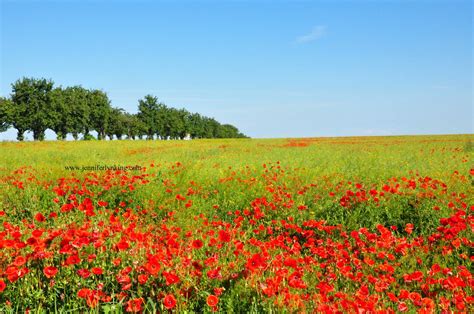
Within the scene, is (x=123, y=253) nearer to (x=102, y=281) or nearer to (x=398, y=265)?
(x=102, y=281)

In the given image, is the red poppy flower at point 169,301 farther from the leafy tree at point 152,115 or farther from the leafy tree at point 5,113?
the leafy tree at point 152,115

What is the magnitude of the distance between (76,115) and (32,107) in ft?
23.4

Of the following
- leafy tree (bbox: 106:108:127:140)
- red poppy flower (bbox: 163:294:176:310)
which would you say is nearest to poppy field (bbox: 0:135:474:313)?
red poppy flower (bbox: 163:294:176:310)

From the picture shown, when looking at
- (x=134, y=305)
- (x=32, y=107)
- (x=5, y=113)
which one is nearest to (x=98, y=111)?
(x=32, y=107)

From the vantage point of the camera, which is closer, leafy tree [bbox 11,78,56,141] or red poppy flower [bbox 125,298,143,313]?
red poppy flower [bbox 125,298,143,313]

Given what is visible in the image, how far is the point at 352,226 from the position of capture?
6289 millimetres

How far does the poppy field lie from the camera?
2.82 meters

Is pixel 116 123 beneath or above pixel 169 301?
above

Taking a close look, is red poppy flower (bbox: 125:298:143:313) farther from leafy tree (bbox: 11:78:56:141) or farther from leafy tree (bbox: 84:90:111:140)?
leafy tree (bbox: 84:90:111:140)

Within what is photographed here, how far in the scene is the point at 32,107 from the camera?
52000mm

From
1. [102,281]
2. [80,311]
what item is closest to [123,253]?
[102,281]

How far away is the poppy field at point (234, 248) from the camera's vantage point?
9.27 ft

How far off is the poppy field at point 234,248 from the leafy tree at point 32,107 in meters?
48.7

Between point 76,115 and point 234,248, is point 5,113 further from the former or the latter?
point 234,248
